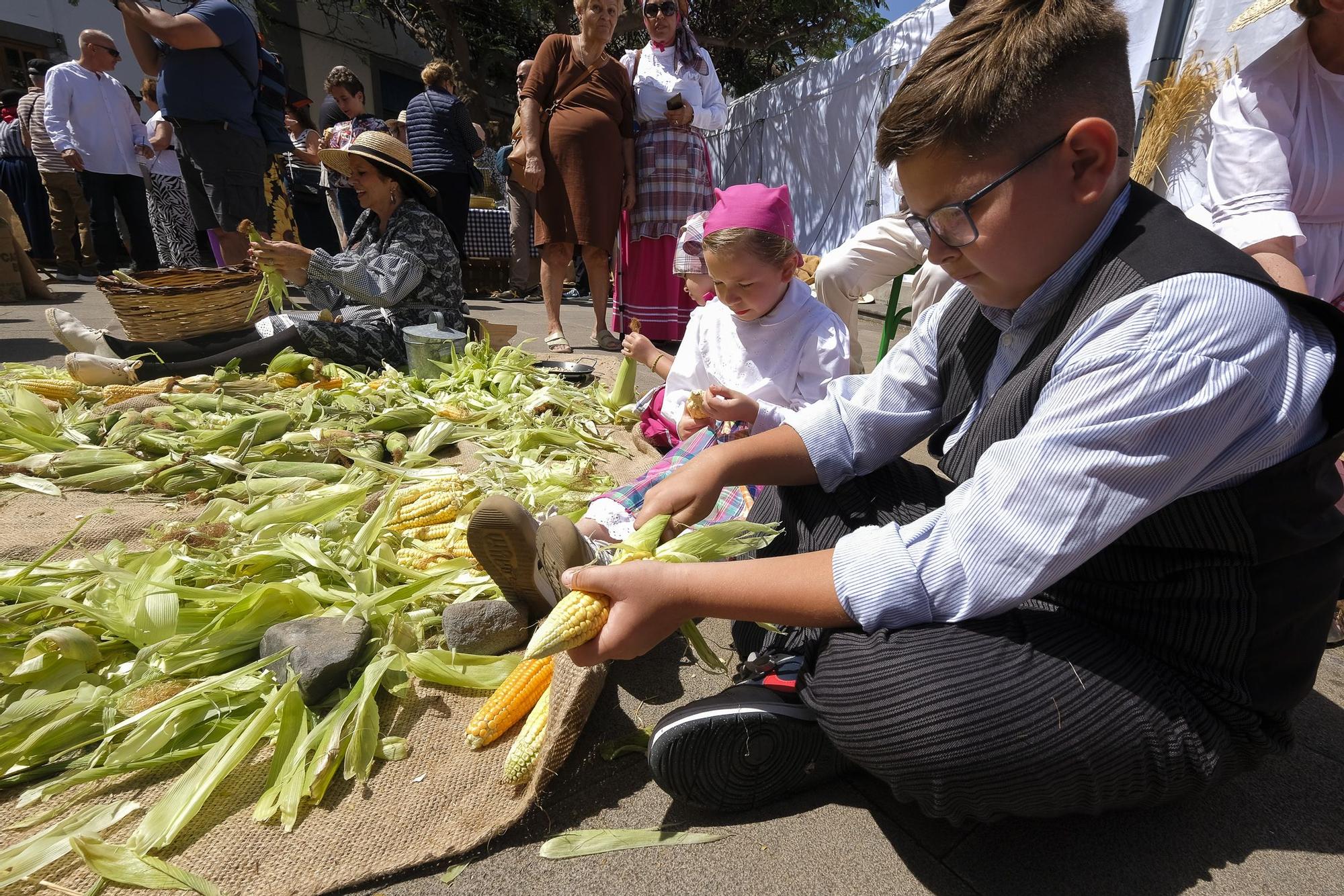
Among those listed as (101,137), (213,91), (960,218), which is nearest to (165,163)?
(101,137)

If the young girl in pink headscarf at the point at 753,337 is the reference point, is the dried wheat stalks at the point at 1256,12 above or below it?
above

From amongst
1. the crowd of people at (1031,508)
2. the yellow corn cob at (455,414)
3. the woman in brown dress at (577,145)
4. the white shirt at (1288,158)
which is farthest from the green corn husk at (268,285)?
the white shirt at (1288,158)

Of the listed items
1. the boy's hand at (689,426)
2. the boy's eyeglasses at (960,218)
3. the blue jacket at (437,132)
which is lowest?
the boy's hand at (689,426)

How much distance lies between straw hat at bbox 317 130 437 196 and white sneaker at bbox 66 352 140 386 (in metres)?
1.41

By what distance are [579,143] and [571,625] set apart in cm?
419

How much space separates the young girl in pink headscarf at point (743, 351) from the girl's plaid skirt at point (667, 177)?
2241mm

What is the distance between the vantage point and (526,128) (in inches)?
188

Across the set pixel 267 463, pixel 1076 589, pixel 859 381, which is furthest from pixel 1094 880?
pixel 267 463

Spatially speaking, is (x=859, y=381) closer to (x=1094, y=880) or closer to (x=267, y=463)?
(x=1094, y=880)

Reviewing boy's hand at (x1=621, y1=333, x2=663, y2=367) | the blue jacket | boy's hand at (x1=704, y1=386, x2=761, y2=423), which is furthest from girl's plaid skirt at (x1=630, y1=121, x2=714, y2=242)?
boy's hand at (x1=704, y1=386, x2=761, y2=423)

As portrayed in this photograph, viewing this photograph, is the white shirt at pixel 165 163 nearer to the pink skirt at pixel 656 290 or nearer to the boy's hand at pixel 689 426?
the pink skirt at pixel 656 290

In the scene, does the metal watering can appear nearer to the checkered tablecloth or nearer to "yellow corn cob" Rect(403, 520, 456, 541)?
"yellow corn cob" Rect(403, 520, 456, 541)

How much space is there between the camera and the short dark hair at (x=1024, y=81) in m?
1.06

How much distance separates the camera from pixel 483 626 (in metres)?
1.66
